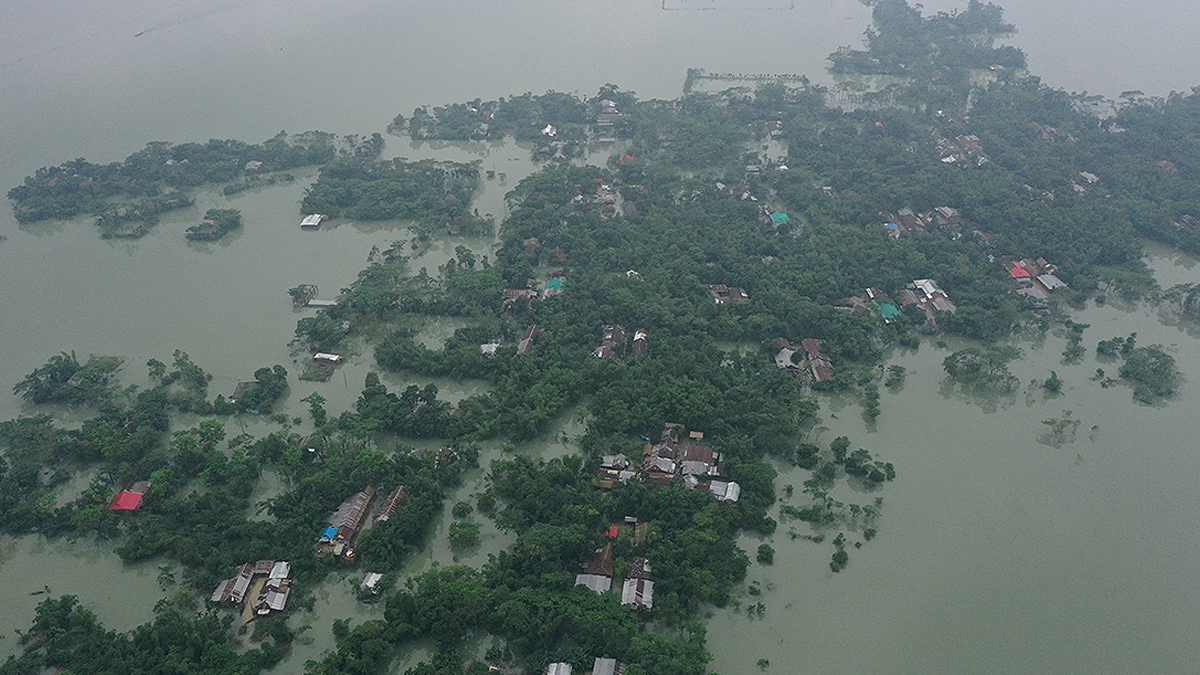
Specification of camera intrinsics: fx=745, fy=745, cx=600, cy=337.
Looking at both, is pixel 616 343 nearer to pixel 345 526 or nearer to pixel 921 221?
pixel 345 526

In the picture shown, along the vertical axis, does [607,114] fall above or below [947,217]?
above

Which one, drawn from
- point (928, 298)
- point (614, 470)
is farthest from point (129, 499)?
point (928, 298)

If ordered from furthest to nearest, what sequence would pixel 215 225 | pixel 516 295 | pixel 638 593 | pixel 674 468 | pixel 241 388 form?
pixel 215 225
pixel 516 295
pixel 241 388
pixel 674 468
pixel 638 593

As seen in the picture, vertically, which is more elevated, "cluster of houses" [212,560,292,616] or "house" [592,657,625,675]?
"cluster of houses" [212,560,292,616]

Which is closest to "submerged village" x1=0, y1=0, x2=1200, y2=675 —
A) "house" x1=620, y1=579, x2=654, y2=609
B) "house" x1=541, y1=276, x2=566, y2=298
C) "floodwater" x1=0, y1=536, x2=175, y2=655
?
Result: "house" x1=620, y1=579, x2=654, y2=609

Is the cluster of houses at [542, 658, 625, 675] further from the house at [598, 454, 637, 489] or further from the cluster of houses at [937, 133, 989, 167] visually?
the cluster of houses at [937, 133, 989, 167]

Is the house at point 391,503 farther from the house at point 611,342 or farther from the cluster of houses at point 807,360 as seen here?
the cluster of houses at point 807,360

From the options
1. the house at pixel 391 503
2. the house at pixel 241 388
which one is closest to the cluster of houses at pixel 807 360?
the house at pixel 391 503
